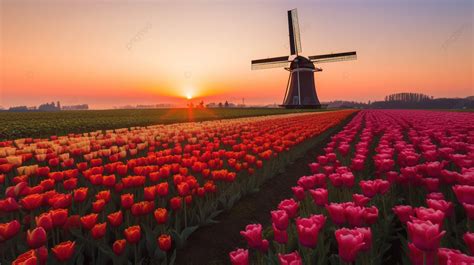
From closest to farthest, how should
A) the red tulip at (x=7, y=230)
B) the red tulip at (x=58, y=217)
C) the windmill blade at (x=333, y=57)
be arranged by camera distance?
the red tulip at (x=7, y=230) → the red tulip at (x=58, y=217) → the windmill blade at (x=333, y=57)

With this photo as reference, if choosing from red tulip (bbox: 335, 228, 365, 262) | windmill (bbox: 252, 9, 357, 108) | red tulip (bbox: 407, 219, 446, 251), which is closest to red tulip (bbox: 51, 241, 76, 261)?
red tulip (bbox: 335, 228, 365, 262)

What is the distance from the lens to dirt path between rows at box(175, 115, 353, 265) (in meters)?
4.05

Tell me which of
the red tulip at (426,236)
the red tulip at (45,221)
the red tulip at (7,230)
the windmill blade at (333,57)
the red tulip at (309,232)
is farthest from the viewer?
the windmill blade at (333,57)

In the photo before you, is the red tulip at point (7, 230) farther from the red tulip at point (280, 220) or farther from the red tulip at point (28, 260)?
the red tulip at point (280, 220)

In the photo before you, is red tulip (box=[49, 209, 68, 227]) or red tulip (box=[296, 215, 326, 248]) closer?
red tulip (box=[296, 215, 326, 248])

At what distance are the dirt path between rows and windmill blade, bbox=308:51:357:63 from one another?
45.4 meters

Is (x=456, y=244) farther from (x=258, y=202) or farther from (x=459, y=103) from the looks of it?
(x=459, y=103)

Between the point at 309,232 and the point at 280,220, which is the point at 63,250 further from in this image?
the point at 309,232

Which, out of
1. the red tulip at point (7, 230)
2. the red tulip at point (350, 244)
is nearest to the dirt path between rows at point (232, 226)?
the red tulip at point (7, 230)

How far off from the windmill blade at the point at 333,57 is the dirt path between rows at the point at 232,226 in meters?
45.4

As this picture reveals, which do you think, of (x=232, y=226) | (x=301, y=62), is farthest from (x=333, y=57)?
(x=232, y=226)

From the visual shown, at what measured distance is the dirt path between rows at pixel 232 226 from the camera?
405 centimetres

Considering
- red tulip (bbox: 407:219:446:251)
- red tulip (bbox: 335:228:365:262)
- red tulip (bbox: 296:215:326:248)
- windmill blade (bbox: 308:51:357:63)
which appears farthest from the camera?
windmill blade (bbox: 308:51:357:63)

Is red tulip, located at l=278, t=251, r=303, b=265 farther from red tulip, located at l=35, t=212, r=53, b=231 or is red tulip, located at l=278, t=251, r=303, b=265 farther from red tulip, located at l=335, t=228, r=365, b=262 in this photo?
red tulip, located at l=35, t=212, r=53, b=231
